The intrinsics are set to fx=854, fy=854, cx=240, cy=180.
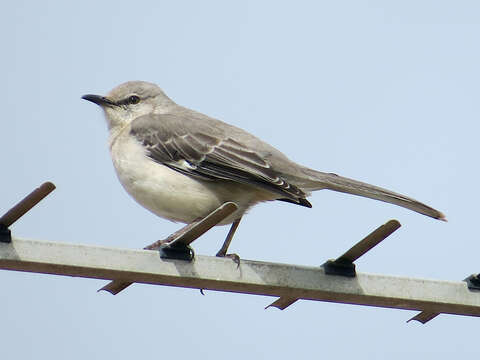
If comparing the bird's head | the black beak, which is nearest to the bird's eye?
the bird's head

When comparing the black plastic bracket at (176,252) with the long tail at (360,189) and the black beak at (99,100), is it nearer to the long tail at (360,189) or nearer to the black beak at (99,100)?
the long tail at (360,189)

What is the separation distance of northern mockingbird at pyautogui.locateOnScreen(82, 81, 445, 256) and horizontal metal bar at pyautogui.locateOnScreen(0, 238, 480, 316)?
2298 millimetres

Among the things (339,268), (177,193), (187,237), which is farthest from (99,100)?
(339,268)

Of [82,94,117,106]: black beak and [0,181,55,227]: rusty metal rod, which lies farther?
[82,94,117,106]: black beak

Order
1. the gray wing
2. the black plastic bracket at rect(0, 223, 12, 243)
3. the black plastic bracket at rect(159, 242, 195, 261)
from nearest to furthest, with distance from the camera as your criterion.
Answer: the black plastic bracket at rect(0, 223, 12, 243)
the black plastic bracket at rect(159, 242, 195, 261)
the gray wing

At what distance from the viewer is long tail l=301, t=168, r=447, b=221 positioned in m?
6.19

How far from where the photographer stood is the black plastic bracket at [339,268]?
4215 mm

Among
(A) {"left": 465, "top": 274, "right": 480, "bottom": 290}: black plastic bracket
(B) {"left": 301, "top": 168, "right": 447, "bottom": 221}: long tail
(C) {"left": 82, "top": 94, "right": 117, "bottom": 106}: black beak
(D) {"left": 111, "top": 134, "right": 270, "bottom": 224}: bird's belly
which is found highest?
(A) {"left": 465, "top": 274, "right": 480, "bottom": 290}: black plastic bracket

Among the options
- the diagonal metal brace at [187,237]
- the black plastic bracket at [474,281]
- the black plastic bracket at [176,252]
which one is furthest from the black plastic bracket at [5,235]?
the black plastic bracket at [474,281]

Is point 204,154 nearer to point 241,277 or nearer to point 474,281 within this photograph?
point 241,277

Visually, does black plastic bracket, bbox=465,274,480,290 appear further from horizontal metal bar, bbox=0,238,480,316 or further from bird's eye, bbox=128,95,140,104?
bird's eye, bbox=128,95,140,104

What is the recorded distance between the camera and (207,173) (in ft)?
23.4

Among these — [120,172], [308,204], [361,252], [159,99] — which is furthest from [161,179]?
[361,252]

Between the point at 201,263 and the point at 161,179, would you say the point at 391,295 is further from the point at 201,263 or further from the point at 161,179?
the point at 161,179
